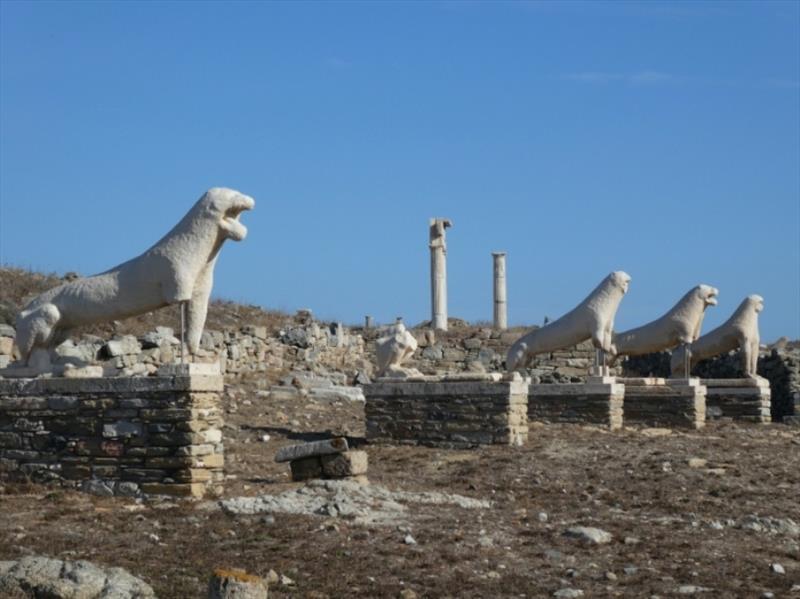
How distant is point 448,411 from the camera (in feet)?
60.8

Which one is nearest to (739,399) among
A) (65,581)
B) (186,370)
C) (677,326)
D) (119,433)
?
(677,326)

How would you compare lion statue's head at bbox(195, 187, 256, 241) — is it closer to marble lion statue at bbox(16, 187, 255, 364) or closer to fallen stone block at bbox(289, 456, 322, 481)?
marble lion statue at bbox(16, 187, 255, 364)

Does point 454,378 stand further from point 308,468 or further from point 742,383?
point 742,383

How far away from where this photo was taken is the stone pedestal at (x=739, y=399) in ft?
83.4

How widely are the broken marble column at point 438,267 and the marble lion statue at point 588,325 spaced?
533 inches

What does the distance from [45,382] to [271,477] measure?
2.72m

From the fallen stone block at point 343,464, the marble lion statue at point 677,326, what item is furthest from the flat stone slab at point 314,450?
the marble lion statue at point 677,326

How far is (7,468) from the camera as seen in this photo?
13414 mm

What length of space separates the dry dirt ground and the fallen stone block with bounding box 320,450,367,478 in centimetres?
54

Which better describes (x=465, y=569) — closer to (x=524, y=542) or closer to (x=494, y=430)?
(x=524, y=542)

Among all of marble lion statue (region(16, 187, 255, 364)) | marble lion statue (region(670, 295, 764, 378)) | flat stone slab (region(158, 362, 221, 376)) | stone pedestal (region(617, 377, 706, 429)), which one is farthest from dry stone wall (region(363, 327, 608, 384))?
flat stone slab (region(158, 362, 221, 376))

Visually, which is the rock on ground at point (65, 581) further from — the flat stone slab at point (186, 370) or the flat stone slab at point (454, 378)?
the flat stone slab at point (454, 378)

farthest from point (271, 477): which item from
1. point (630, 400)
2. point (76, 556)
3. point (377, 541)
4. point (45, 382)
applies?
point (630, 400)

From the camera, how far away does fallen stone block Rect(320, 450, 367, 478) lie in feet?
42.1
